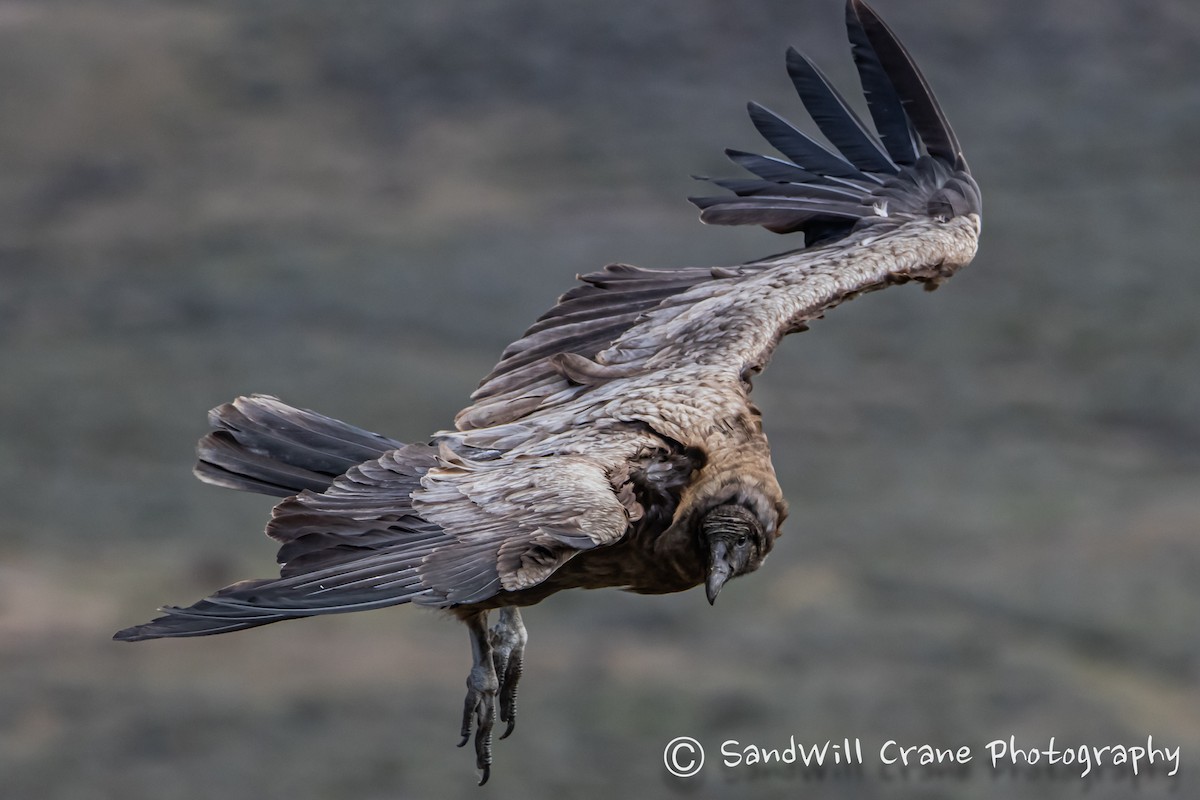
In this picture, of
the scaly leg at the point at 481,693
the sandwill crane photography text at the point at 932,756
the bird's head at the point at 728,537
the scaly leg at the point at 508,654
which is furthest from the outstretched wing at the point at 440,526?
the sandwill crane photography text at the point at 932,756

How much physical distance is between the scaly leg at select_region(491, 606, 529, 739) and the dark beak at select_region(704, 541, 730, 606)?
0.99 m

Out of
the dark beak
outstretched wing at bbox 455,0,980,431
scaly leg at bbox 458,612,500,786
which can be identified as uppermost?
outstretched wing at bbox 455,0,980,431

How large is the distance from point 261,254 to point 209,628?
38663 millimetres

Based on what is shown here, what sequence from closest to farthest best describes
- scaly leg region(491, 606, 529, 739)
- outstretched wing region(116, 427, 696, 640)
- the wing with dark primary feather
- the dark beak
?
outstretched wing region(116, 427, 696, 640) → the wing with dark primary feather → the dark beak → scaly leg region(491, 606, 529, 739)

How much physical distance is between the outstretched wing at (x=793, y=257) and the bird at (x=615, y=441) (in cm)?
1

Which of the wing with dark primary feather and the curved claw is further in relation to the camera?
the curved claw

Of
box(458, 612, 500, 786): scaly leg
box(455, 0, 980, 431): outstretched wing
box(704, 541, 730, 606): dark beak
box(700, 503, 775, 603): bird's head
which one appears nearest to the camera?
box(704, 541, 730, 606): dark beak

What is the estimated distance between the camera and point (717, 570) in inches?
284

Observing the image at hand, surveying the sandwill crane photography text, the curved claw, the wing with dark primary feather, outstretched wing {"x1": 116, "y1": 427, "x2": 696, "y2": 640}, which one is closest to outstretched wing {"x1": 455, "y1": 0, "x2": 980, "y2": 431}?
the wing with dark primary feather

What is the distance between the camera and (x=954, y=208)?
9.25 meters

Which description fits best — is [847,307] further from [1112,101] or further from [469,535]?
[469,535]

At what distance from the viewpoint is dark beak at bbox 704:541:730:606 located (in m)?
A: 7.18

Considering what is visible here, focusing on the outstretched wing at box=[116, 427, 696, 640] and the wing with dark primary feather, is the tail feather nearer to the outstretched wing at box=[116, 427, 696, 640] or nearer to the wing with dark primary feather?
the wing with dark primary feather

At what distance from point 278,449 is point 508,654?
51.1 inches
